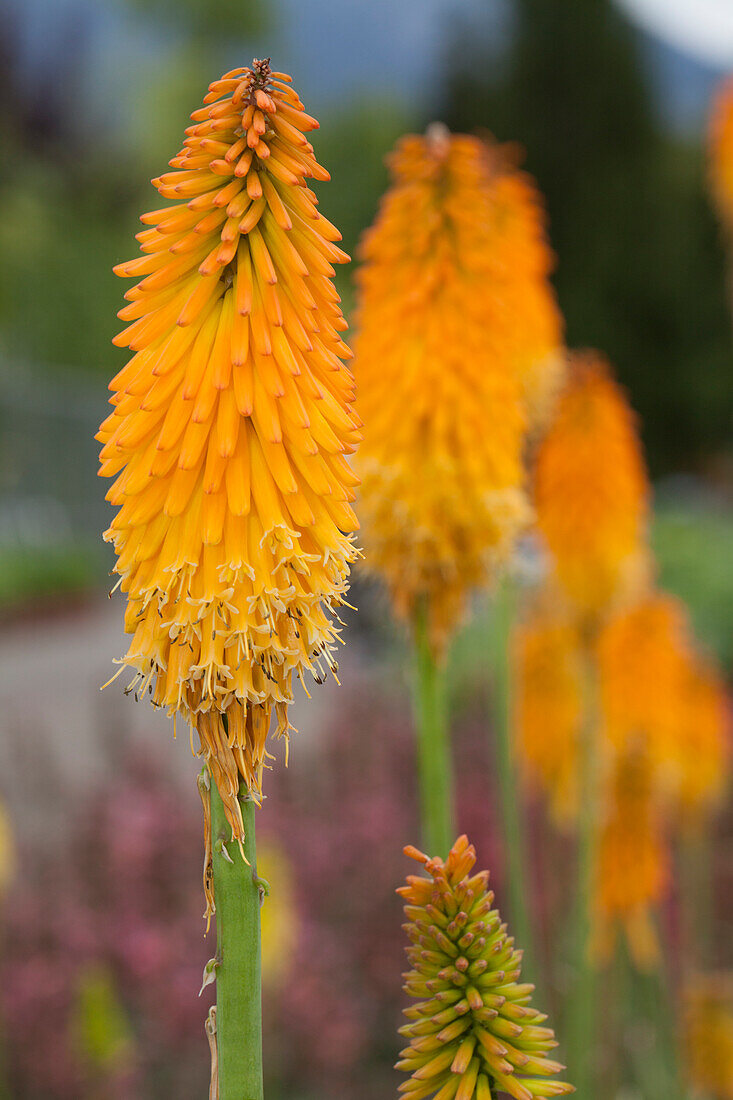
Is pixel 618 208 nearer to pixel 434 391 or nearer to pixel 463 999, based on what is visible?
pixel 434 391

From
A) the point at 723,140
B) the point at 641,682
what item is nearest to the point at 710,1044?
the point at 641,682

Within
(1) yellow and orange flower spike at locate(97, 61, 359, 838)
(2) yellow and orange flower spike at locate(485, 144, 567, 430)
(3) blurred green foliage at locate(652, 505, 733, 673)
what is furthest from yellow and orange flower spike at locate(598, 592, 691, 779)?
(3) blurred green foliage at locate(652, 505, 733, 673)

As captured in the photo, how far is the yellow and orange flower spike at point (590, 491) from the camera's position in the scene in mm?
3725

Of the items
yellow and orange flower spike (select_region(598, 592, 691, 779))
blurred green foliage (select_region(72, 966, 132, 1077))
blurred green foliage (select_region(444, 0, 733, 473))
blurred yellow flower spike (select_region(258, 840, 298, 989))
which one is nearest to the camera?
blurred green foliage (select_region(72, 966, 132, 1077))

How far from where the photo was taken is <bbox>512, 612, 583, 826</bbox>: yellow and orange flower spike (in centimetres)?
460

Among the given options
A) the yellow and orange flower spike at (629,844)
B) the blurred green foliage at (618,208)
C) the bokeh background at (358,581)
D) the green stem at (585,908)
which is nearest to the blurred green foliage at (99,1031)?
the bokeh background at (358,581)

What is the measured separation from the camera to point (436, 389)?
2258 mm

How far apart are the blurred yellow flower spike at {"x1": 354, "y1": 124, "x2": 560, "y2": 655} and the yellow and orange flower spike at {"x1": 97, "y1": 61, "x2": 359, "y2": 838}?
1.10 meters

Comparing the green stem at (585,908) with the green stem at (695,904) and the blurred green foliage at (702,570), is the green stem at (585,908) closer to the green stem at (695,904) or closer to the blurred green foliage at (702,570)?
the green stem at (695,904)

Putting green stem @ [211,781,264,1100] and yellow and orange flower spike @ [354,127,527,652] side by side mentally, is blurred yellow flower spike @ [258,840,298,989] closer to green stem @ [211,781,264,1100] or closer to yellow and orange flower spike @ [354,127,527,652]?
yellow and orange flower spike @ [354,127,527,652]

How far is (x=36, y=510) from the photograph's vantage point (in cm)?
1902

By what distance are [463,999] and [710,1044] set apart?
3071 millimetres

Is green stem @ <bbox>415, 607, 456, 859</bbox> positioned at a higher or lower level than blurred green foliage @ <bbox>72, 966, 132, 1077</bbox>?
higher

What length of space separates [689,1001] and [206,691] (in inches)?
135
